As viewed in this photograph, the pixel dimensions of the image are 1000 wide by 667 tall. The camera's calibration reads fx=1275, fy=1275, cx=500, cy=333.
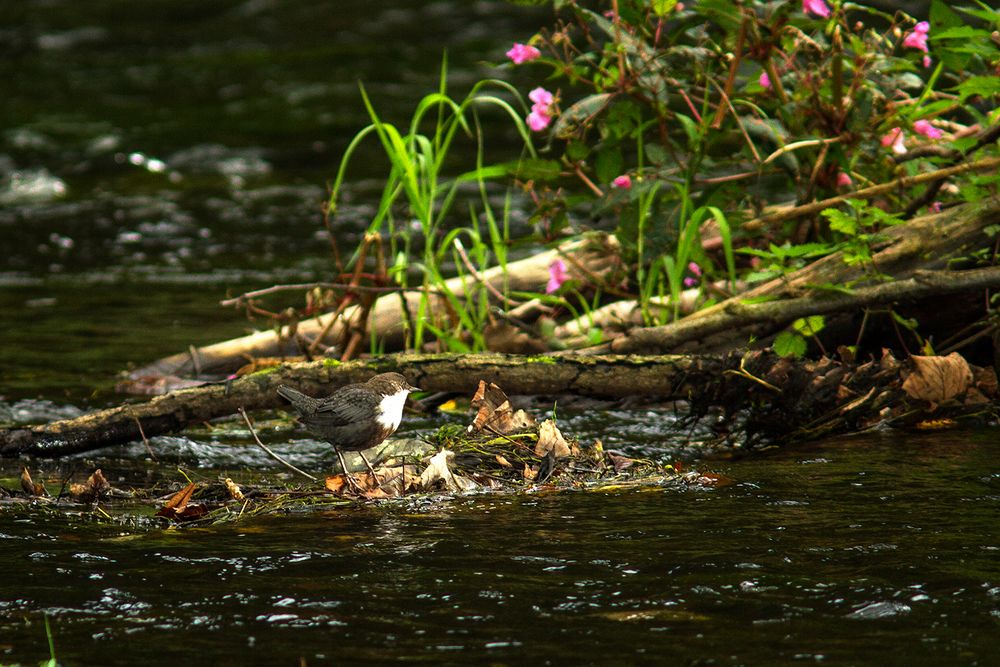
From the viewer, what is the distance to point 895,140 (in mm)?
Result: 5629

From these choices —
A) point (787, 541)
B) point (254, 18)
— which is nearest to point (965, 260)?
point (787, 541)

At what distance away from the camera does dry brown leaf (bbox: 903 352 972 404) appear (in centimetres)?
487

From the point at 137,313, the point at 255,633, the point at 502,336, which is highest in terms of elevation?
the point at 255,633

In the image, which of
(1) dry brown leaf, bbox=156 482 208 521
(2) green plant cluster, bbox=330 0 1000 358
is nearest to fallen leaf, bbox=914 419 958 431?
(2) green plant cluster, bbox=330 0 1000 358

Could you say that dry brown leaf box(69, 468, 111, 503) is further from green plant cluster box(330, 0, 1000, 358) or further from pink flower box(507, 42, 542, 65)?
pink flower box(507, 42, 542, 65)

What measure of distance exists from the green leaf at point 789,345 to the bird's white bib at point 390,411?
5.02ft

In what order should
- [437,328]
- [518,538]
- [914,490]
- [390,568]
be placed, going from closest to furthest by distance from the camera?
[390,568]
[518,538]
[914,490]
[437,328]

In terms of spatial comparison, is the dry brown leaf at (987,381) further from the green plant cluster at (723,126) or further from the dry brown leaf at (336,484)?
the dry brown leaf at (336,484)

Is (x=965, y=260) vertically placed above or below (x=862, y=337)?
above

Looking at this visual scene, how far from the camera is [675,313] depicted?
541 cm

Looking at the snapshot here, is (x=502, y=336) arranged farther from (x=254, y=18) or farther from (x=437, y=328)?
(x=254, y=18)

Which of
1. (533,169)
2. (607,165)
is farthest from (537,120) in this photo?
(607,165)

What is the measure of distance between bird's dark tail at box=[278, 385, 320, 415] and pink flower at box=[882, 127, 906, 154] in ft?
9.28

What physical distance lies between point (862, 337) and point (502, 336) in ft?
5.63
